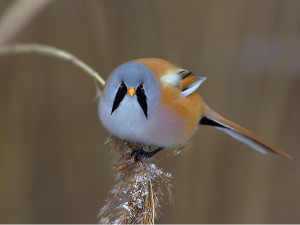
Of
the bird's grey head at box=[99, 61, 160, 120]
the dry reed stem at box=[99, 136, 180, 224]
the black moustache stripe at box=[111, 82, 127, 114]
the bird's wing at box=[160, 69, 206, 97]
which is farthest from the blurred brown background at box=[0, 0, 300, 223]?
the dry reed stem at box=[99, 136, 180, 224]

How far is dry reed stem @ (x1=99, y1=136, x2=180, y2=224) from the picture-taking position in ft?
4.58

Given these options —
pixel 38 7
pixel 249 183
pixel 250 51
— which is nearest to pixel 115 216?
pixel 38 7

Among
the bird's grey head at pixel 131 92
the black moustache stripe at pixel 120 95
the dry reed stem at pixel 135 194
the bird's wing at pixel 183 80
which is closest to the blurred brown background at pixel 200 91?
the bird's wing at pixel 183 80

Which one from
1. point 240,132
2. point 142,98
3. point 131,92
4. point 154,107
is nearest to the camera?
point 131,92

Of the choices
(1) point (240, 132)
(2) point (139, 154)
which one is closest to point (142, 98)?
(2) point (139, 154)

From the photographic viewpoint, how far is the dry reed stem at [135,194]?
4.58ft

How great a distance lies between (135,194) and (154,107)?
0.60m

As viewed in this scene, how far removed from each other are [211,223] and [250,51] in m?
1.12

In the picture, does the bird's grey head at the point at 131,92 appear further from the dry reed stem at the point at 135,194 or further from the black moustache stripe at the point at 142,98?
the dry reed stem at the point at 135,194

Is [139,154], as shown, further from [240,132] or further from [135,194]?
[240,132]

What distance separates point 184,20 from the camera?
8.55ft

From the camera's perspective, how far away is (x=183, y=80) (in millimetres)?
2150

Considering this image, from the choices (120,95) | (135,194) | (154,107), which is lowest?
(135,194)

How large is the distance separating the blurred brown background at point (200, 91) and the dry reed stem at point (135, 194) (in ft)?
3.26
